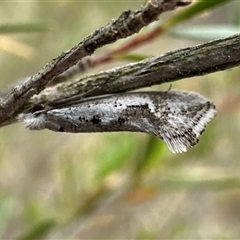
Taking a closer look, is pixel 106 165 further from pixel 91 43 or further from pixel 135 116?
pixel 91 43

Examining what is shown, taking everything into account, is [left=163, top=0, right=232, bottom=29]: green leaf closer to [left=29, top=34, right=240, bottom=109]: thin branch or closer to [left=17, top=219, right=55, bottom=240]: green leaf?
[left=29, top=34, right=240, bottom=109]: thin branch

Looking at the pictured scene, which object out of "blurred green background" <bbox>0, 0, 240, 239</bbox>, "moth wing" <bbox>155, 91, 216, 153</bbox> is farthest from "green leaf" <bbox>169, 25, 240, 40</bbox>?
"moth wing" <bbox>155, 91, 216, 153</bbox>

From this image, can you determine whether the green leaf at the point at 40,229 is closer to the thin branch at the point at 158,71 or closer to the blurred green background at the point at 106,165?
the blurred green background at the point at 106,165

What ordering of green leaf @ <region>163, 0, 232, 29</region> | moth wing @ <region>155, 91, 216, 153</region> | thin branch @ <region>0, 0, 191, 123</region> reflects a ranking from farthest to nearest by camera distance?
green leaf @ <region>163, 0, 232, 29</region>
moth wing @ <region>155, 91, 216, 153</region>
thin branch @ <region>0, 0, 191, 123</region>

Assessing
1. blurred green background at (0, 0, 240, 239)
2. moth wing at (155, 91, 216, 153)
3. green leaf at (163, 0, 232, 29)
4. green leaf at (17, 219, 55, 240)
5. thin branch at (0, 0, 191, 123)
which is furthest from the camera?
blurred green background at (0, 0, 240, 239)

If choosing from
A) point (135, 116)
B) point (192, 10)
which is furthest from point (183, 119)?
point (192, 10)

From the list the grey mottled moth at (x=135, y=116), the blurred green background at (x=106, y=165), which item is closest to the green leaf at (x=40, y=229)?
the blurred green background at (x=106, y=165)

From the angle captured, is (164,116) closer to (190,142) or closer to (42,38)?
(190,142)
